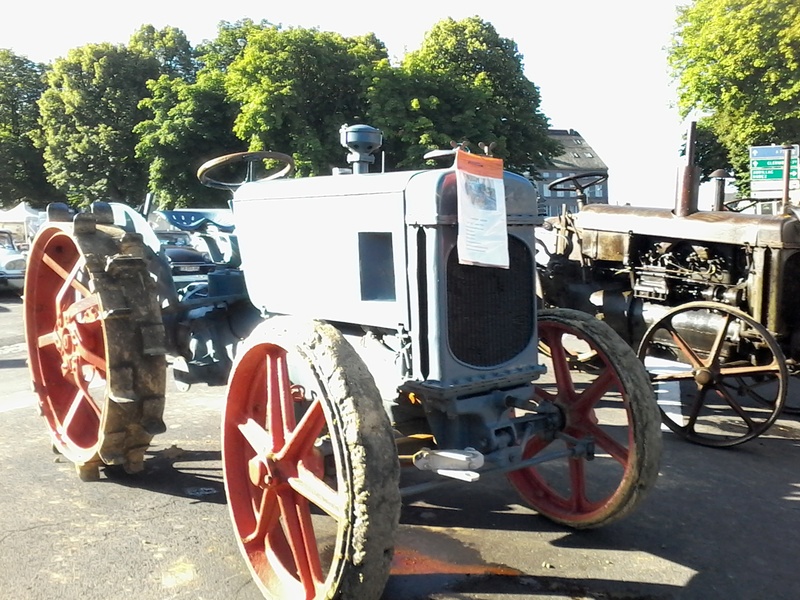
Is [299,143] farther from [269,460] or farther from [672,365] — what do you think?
[269,460]

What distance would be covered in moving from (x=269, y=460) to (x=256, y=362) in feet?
1.21

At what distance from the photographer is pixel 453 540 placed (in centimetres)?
342

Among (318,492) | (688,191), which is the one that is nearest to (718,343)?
(688,191)

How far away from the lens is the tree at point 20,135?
113 ft

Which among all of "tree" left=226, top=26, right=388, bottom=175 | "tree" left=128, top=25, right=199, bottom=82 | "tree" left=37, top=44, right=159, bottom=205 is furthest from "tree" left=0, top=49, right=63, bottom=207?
"tree" left=226, top=26, right=388, bottom=175

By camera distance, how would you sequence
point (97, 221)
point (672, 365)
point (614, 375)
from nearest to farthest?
1. point (614, 375)
2. point (97, 221)
3. point (672, 365)

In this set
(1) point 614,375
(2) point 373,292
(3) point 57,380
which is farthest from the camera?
(3) point 57,380

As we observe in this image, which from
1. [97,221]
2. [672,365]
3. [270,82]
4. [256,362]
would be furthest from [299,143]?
[256,362]

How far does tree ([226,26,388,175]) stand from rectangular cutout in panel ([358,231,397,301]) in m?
19.4

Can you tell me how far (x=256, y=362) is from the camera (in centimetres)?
281

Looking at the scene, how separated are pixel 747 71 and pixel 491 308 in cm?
2310

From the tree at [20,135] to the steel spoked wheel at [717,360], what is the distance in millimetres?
34517

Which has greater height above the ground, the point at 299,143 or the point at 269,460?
the point at 299,143

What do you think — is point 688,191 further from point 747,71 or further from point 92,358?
point 747,71
